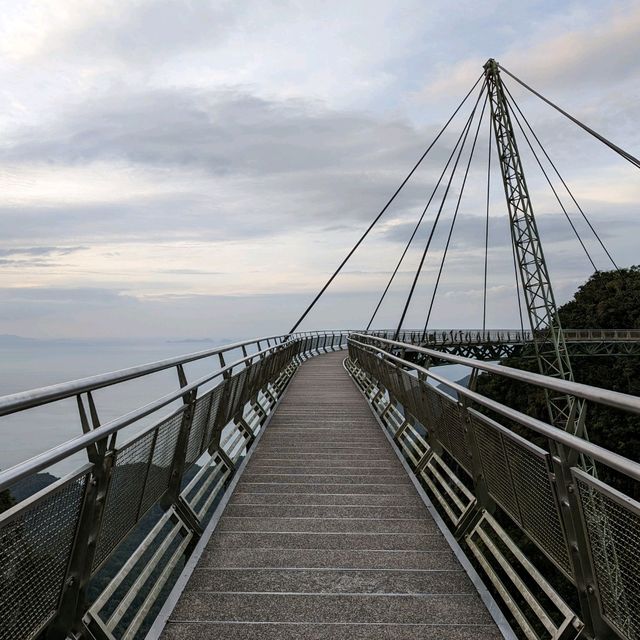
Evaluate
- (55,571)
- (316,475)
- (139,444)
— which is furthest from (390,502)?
(55,571)

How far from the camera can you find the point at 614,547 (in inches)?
96.1

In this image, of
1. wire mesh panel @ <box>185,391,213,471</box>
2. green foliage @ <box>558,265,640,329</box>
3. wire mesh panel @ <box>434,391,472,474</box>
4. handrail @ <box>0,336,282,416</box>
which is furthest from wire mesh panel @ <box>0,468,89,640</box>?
green foliage @ <box>558,265,640,329</box>

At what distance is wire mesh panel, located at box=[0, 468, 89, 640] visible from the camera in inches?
80.4

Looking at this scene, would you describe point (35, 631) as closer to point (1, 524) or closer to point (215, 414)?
point (1, 524)

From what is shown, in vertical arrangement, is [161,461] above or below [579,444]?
below

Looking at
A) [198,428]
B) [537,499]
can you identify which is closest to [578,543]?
[537,499]

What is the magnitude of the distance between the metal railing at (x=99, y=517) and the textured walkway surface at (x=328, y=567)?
32 cm

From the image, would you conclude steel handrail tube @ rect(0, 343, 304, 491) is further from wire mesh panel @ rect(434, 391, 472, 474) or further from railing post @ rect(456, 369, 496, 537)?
wire mesh panel @ rect(434, 391, 472, 474)

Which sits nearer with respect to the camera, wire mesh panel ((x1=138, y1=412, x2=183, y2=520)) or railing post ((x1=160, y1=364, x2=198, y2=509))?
wire mesh panel ((x1=138, y1=412, x2=183, y2=520))

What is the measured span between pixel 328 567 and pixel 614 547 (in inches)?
77.9

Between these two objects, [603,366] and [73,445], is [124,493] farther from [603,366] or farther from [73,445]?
[603,366]

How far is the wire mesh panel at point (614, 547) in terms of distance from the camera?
85.0 inches

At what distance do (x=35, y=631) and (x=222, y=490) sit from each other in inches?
140

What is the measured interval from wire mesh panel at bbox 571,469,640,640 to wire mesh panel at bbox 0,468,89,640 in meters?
2.03
